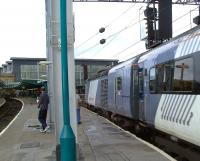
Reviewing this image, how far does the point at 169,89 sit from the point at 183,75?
52.0 inches

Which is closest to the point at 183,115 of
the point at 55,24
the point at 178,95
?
the point at 178,95

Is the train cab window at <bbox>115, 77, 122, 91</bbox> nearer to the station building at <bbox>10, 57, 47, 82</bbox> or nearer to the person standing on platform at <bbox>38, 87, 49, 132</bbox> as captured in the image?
the person standing on platform at <bbox>38, 87, 49, 132</bbox>

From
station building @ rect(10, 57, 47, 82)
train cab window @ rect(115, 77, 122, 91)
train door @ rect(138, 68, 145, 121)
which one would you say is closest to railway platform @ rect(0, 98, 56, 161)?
train door @ rect(138, 68, 145, 121)

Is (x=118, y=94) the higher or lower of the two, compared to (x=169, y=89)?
lower

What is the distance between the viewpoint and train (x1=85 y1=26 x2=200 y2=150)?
11.1 m

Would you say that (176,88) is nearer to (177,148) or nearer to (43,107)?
(177,148)

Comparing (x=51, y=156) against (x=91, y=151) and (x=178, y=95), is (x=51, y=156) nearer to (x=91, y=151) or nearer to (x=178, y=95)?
(x=91, y=151)

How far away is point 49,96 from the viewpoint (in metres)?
21.2

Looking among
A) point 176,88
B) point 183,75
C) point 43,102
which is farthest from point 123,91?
point 183,75

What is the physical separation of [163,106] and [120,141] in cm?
260

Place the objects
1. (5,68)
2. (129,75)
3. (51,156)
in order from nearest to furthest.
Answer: (51,156) → (129,75) → (5,68)

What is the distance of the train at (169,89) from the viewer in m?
11.1

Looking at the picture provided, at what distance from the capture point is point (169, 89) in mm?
13188

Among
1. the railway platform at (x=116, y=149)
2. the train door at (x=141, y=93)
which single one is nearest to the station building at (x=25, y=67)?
the train door at (x=141, y=93)
